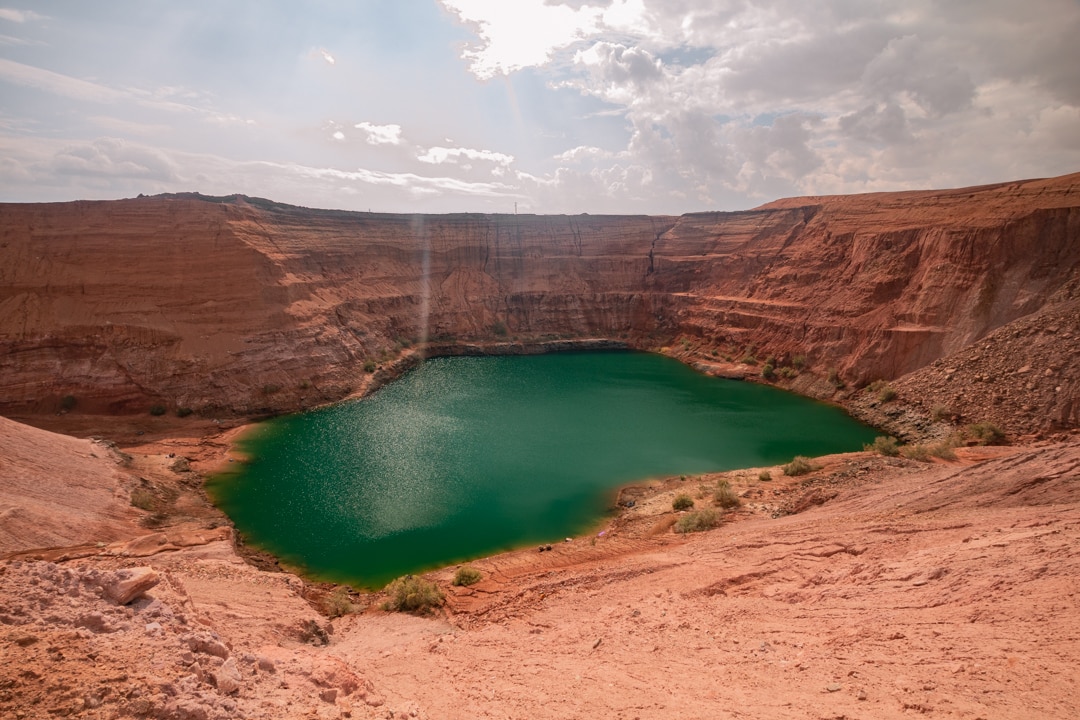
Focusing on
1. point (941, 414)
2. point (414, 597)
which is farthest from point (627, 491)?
point (941, 414)

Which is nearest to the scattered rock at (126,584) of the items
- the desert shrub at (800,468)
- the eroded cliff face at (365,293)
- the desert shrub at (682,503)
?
the desert shrub at (682,503)

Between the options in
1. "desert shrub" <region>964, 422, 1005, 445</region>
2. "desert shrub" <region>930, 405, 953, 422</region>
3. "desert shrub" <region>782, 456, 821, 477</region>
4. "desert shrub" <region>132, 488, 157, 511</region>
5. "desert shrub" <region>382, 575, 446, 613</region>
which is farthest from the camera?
"desert shrub" <region>930, 405, 953, 422</region>

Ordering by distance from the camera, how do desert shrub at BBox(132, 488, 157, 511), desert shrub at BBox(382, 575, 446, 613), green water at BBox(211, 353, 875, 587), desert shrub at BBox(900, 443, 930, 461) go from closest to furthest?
desert shrub at BBox(382, 575, 446, 613) → desert shrub at BBox(132, 488, 157, 511) → green water at BBox(211, 353, 875, 587) → desert shrub at BBox(900, 443, 930, 461)

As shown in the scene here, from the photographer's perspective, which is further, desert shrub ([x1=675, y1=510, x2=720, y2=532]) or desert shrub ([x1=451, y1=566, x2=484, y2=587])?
desert shrub ([x1=675, y1=510, x2=720, y2=532])

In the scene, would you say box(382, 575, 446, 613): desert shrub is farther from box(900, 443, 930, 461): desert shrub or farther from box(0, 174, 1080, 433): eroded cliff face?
box(0, 174, 1080, 433): eroded cliff face

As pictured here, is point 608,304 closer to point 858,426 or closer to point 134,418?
point 858,426

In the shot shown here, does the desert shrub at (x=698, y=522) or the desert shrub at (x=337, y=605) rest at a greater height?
the desert shrub at (x=698, y=522)

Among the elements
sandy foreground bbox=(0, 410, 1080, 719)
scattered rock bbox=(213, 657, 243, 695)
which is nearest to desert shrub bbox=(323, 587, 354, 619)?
sandy foreground bbox=(0, 410, 1080, 719)

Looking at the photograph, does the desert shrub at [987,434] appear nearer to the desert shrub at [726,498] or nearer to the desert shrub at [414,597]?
the desert shrub at [726,498]
